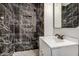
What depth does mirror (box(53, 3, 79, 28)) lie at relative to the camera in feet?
4.50

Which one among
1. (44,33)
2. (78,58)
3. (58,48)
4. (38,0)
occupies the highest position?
(38,0)

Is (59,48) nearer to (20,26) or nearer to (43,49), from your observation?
(43,49)

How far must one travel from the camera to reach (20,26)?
54.2 inches

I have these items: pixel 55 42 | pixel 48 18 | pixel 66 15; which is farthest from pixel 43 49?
pixel 66 15

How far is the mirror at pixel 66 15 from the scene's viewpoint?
1.37 m

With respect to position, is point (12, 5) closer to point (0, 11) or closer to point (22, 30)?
point (0, 11)

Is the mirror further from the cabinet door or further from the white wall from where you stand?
the cabinet door

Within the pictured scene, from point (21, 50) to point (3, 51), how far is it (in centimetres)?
21

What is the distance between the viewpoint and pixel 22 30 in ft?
4.55

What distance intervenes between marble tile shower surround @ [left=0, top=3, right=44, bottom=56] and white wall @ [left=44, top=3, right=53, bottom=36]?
0.12ft

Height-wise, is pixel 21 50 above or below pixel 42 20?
below

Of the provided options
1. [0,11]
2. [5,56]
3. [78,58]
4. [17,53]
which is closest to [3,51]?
[5,56]

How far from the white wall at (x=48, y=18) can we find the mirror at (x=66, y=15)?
5 cm

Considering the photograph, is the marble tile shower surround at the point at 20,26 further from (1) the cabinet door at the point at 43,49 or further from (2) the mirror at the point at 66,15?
(2) the mirror at the point at 66,15
